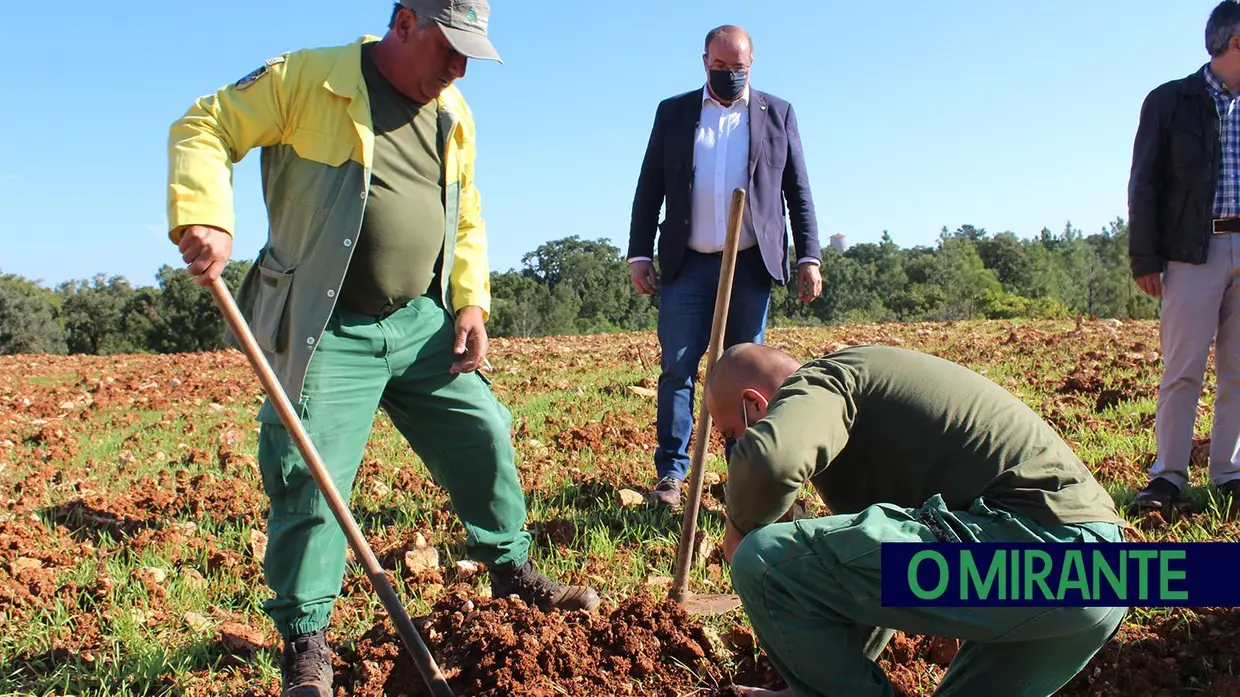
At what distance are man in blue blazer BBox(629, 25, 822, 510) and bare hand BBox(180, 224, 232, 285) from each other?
8.05 feet

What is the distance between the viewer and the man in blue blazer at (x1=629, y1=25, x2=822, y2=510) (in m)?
4.73

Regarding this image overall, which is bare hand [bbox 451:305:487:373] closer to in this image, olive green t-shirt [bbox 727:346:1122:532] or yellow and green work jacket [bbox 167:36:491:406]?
yellow and green work jacket [bbox 167:36:491:406]

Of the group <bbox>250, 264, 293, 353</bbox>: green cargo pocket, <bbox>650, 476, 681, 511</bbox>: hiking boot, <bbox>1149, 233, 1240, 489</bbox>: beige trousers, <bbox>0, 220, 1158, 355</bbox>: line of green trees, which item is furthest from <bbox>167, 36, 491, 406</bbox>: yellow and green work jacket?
<bbox>0, 220, 1158, 355</bbox>: line of green trees

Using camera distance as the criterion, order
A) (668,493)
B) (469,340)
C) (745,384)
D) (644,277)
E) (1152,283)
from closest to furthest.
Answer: (745,384)
(469,340)
(1152,283)
(668,493)
(644,277)

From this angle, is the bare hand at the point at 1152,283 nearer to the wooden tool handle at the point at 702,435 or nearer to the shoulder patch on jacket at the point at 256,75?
the wooden tool handle at the point at 702,435

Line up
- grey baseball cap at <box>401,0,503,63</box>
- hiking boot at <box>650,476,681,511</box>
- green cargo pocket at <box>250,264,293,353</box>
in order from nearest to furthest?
grey baseball cap at <box>401,0,503,63</box> → green cargo pocket at <box>250,264,293,353</box> → hiking boot at <box>650,476,681,511</box>

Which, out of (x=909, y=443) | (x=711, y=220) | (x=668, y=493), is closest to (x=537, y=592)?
(x=668, y=493)

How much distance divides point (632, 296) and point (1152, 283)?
7699 cm

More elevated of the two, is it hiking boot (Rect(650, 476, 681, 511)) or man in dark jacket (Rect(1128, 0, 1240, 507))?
man in dark jacket (Rect(1128, 0, 1240, 507))

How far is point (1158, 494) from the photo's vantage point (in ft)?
14.0

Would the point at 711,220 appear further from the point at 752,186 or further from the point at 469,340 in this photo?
the point at 469,340

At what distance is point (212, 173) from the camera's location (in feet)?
8.68

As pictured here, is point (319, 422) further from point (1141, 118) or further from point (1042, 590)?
point (1141, 118)

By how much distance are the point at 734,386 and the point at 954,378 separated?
0.55m
